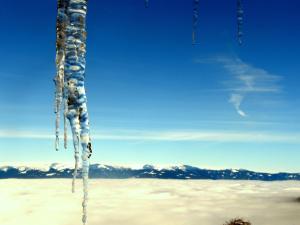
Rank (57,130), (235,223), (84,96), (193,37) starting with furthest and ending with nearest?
(235,223) < (193,37) < (57,130) < (84,96)

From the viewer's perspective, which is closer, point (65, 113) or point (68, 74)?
point (68, 74)

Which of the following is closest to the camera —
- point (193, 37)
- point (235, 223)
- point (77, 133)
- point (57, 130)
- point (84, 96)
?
point (84, 96)

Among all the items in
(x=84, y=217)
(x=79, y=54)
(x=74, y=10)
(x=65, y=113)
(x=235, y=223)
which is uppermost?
(x=74, y=10)

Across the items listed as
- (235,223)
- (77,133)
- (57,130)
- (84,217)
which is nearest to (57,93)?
(57,130)

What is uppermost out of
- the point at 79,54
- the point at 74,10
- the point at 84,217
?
the point at 74,10

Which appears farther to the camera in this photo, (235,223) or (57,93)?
(235,223)

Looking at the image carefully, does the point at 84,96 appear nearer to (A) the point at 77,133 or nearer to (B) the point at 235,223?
(A) the point at 77,133


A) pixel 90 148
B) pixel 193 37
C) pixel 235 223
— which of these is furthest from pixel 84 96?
pixel 235 223

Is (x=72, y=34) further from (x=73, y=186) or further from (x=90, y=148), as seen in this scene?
(x=73, y=186)

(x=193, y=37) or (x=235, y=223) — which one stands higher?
(x=193, y=37)
